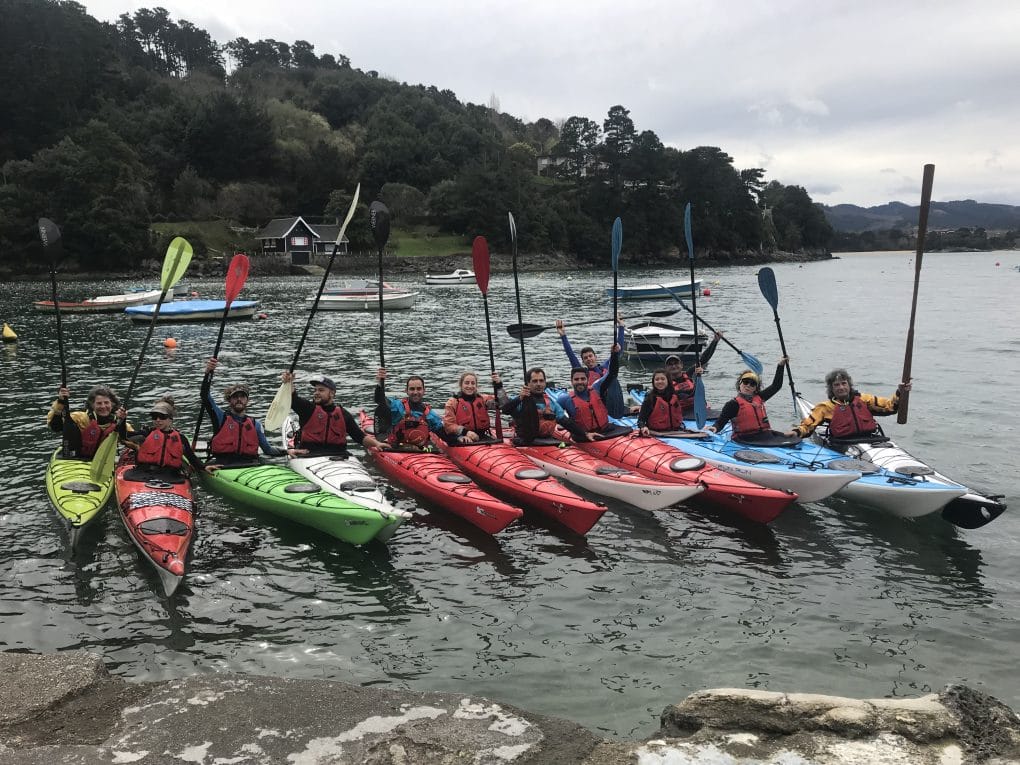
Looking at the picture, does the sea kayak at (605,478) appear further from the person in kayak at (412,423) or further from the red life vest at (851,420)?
the red life vest at (851,420)

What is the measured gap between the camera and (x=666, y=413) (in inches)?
427

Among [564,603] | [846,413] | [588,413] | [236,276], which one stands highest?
[236,276]

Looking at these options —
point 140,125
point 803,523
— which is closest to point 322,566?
point 803,523

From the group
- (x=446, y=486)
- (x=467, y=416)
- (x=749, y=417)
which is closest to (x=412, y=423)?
(x=467, y=416)

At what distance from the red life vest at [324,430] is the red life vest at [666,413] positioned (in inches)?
176

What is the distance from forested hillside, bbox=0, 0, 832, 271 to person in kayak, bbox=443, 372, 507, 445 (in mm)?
57581

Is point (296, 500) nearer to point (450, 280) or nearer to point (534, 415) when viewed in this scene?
point (534, 415)

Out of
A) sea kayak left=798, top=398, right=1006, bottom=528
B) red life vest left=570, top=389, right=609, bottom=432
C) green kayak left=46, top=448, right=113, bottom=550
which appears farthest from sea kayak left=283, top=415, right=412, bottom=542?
sea kayak left=798, top=398, right=1006, bottom=528

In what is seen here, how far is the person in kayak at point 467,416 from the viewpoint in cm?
1004

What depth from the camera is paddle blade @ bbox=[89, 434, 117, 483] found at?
8.46 meters

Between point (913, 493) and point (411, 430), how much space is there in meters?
6.17

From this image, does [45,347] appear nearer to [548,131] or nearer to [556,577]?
[556,577]

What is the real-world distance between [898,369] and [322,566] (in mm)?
19913

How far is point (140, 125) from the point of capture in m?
83.1
